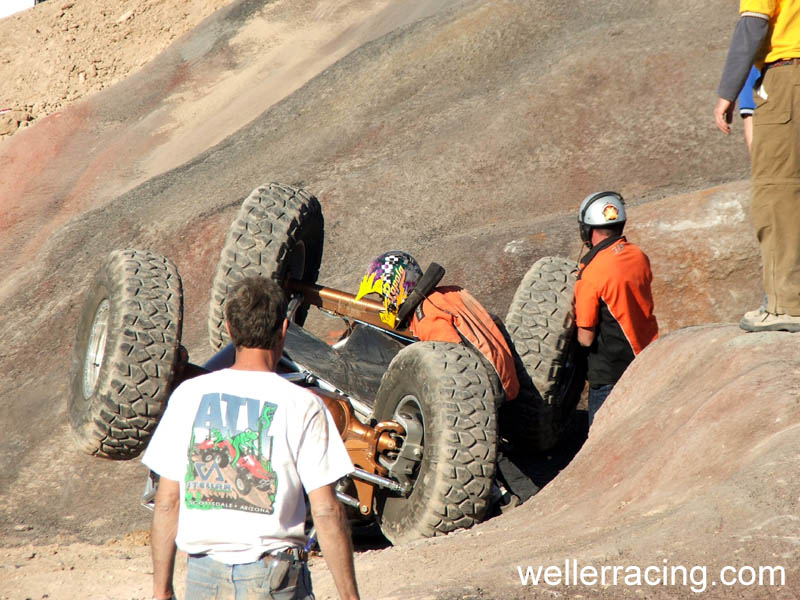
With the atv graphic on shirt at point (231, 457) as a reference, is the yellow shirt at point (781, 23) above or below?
below

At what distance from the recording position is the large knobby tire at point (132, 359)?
20.9 ft

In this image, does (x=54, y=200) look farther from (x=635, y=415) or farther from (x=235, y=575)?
(x=235, y=575)

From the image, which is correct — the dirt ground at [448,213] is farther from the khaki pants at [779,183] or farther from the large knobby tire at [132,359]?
the large knobby tire at [132,359]

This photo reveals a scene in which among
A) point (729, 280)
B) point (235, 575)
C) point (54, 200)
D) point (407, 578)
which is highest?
point (235, 575)

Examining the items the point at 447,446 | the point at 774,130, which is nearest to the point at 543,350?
the point at 447,446

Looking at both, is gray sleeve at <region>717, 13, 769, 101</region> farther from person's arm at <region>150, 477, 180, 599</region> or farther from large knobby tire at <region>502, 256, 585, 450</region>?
person's arm at <region>150, 477, 180, 599</region>

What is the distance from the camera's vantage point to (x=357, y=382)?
6.90 metres

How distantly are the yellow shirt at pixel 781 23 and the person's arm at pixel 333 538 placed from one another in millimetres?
3464

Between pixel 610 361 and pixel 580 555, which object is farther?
pixel 610 361

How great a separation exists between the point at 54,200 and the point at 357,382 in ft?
41.5

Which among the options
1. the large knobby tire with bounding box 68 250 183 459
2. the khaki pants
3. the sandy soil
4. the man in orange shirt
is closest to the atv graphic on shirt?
the khaki pants

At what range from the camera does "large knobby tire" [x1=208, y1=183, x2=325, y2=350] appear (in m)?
7.95

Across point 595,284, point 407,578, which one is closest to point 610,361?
point 595,284

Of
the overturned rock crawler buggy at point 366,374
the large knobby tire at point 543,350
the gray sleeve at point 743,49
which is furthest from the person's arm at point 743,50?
the large knobby tire at point 543,350
